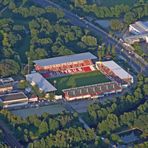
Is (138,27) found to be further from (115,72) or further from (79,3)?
(115,72)

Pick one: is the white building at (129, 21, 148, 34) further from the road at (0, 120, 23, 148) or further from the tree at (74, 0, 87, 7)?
the road at (0, 120, 23, 148)

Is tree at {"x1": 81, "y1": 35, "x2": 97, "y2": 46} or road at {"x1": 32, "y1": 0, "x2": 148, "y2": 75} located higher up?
tree at {"x1": 81, "y1": 35, "x2": 97, "y2": 46}

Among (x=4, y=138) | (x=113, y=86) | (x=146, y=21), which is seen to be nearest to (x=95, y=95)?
(x=113, y=86)

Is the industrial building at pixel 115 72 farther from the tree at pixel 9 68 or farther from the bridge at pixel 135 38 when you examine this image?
the tree at pixel 9 68

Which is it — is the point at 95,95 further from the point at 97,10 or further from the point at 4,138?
the point at 97,10

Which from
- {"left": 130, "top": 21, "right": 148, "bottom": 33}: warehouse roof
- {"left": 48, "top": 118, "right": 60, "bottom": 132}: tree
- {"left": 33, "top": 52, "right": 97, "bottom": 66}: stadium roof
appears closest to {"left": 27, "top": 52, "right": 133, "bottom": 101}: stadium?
{"left": 33, "top": 52, "right": 97, "bottom": 66}: stadium roof

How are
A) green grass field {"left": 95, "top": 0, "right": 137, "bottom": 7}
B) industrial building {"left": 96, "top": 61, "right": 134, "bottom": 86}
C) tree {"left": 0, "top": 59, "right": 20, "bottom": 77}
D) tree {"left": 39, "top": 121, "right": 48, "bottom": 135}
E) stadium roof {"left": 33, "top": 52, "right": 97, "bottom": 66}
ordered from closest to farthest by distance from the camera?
1. tree {"left": 39, "top": 121, "right": 48, "bottom": 135}
2. industrial building {"left": 96, "top": 61, "right": 134, "bottom": 86}
3. tree {"left": 0, "top": 59, "right": 20, "bottom": 77}
4. stadium roof {"left": 33, "top": 52, "right": 97, "bottom": 66}
5. green grass field {"left": 95, "top": 0, "right": 137, "bottom": 7}
